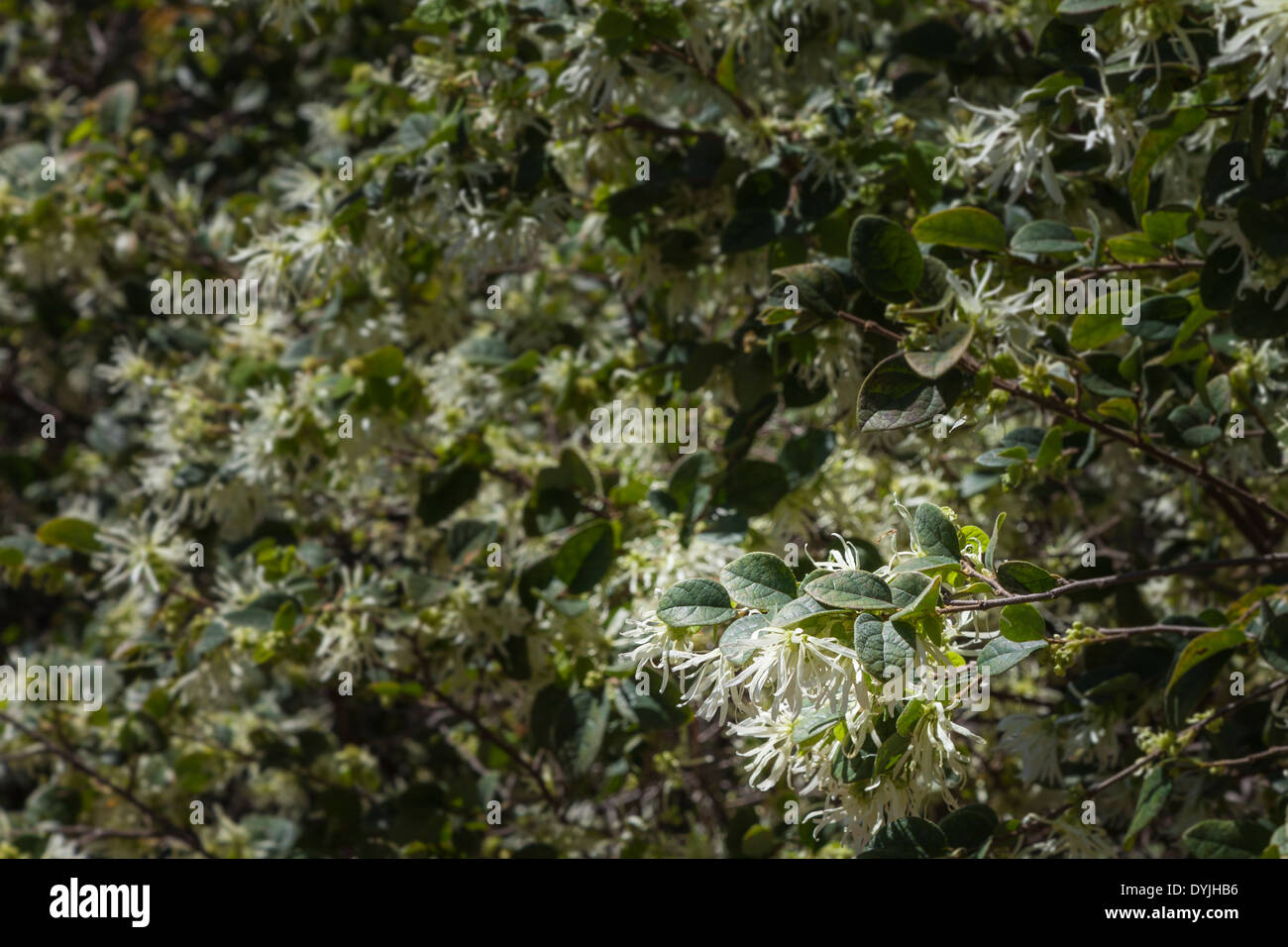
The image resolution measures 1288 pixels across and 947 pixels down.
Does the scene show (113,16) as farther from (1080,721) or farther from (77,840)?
(1080,721)

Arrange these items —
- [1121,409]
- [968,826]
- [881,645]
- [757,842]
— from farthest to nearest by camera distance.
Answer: [757,842] < [1121,409] < [968,826] < [881,645]

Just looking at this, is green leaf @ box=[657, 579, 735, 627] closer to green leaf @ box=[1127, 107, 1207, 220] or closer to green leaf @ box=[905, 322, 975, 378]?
green leaf @ box=[905, 322, 975, 378]

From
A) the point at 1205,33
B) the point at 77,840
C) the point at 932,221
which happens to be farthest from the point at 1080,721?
the point at 77,840

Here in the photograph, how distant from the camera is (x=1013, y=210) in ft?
5.30

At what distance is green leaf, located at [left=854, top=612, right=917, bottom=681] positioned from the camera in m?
0.91

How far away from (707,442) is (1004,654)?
115 cm

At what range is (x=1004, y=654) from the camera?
3.61 ft

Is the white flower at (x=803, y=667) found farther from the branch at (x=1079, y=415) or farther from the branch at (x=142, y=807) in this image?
the branch at (x=142, y=807)

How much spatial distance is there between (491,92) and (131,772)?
160cm

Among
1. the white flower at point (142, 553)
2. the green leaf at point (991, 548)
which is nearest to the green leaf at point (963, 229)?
the green leaf at point (991, 548)

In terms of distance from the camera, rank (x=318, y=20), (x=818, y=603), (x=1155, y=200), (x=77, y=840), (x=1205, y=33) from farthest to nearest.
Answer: (x=77, y=840), (x=318, y=20), (x=1155, y=200), (x=1205, y=33), (x=818, y=603)

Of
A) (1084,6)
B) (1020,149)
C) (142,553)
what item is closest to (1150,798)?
(1020,149)

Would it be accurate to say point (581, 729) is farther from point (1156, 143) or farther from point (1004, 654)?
point (1156, 143)

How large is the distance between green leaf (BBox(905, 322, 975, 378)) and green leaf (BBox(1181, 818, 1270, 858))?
577 millimetres
